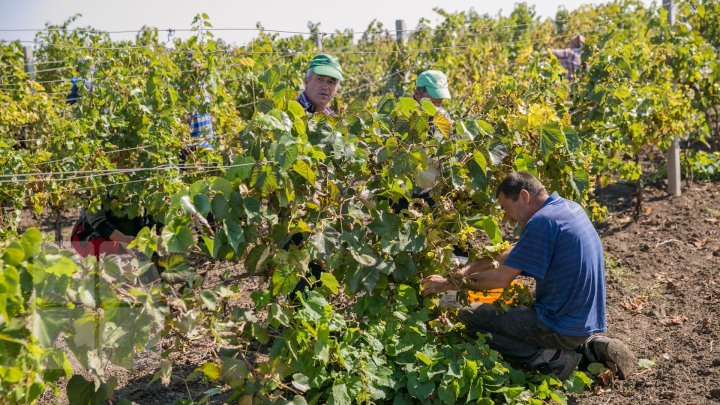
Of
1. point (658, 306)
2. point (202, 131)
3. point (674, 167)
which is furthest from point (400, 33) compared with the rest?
point (658, 306)

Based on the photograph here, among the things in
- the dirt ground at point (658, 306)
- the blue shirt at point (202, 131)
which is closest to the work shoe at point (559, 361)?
the dirt ground at point (658, 306)

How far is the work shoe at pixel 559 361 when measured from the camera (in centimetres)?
408

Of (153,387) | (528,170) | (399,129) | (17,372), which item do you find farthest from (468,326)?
(17,372)

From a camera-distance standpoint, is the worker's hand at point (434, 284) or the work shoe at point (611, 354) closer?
the worker's hand at point (434, 284)

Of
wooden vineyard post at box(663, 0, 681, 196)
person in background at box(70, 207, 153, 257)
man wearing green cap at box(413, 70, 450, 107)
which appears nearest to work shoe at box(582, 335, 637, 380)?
man wearing green cap at box(413, 70, 450, 107)

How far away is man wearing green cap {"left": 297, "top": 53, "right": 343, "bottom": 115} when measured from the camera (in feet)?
15.6

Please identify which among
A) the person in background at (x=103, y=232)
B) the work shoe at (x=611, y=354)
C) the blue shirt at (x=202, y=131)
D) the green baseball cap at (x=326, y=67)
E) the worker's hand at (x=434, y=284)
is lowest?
the work shoe at (x=611, y=354)

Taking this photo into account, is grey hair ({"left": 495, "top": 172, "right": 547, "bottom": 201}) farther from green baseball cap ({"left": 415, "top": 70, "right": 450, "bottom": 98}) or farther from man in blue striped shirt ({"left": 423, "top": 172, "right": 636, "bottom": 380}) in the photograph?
green baseball cap ({"left": 415, "top": 70, "right": 450, "bottom": 98})

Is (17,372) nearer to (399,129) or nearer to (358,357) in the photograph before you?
(358,357)

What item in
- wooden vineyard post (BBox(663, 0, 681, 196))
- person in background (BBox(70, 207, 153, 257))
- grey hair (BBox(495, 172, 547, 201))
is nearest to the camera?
grey hair (BBox(495, 172, 547, 201))

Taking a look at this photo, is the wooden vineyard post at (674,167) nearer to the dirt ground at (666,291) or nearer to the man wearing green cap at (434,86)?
the dirt ground at (666,291)

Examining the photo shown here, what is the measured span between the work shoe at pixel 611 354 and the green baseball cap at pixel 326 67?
81.3 inches

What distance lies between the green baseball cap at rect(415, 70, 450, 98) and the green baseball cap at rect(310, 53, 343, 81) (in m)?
0.85

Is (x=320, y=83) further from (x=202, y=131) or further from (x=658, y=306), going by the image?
(x=658, y=306)
